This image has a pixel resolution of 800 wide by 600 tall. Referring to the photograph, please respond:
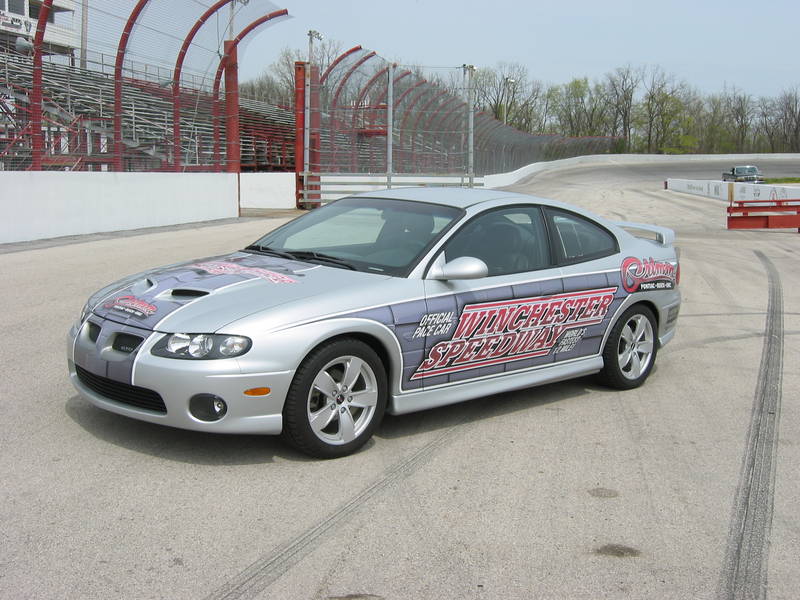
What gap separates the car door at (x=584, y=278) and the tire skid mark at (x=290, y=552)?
1.72 metres

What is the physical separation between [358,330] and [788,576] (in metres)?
2.24

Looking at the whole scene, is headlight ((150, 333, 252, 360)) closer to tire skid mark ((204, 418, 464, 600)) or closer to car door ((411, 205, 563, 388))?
tire skid mark ((204, 418, 464, 600))

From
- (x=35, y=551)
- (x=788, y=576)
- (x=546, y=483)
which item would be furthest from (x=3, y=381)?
(x=788, y=576)

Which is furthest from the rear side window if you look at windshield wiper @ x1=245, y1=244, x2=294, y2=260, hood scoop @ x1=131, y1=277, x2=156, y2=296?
hood scoop @ x1=131, y1=277, x2=156, y2=296

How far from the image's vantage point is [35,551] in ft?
10.8

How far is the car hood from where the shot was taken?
168 inches

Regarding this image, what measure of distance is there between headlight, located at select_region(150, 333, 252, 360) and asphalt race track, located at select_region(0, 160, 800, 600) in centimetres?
58

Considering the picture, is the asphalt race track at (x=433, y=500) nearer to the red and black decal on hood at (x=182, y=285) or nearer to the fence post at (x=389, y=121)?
the red and black decal on hood at (x=182, y=285)

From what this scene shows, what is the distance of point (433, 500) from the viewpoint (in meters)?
4.03

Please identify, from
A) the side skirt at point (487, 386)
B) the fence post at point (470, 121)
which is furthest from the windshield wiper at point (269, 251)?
the fence post at point (470, 121)

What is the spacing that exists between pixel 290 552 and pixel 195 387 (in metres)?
1.02

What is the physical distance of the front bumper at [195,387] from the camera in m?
4.07

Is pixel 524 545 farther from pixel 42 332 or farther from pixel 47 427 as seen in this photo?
pixel 42 332

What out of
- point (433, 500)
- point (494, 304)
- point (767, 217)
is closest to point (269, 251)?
point (494, 304)
